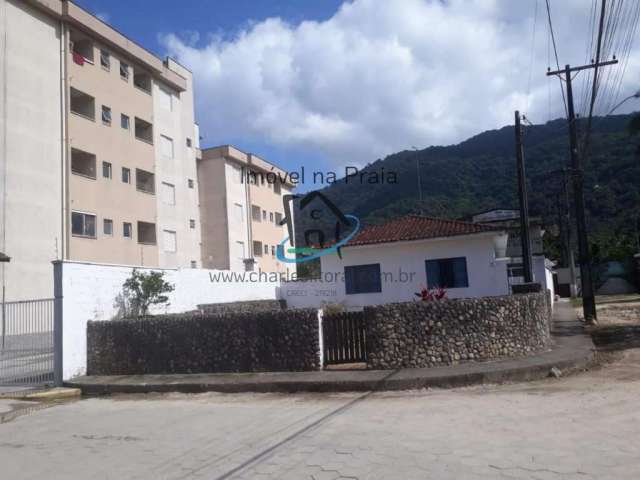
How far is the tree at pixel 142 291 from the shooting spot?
49.6 feet

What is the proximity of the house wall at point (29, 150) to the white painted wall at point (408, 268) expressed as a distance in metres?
12.3

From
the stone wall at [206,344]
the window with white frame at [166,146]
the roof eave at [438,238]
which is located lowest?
the stone wall at [206,344]

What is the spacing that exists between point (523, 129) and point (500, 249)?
6072mm

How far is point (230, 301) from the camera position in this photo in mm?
24359

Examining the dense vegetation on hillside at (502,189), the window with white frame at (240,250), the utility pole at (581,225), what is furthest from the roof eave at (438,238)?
the dense vegetation on hillside at (502,189)

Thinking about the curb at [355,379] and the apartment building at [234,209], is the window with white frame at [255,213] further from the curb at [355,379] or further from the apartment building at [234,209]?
the curb at [355,379]

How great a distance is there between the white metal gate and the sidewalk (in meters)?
1.04

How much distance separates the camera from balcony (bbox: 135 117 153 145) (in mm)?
35438

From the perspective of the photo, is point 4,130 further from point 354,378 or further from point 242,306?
point 354,378

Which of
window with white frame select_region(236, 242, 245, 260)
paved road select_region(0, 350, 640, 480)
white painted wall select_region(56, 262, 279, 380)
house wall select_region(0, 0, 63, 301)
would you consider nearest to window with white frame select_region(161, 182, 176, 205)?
house wall select_region(0, 0, 63, 301)

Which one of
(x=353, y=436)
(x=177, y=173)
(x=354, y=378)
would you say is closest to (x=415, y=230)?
(x=354, y=378)

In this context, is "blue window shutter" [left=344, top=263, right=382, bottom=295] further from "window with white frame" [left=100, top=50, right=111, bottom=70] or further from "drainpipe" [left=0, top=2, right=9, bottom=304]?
"window with white frame" [left=100, top=50, right=111, bottom=70]

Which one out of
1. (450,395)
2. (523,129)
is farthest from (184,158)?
(450,395)

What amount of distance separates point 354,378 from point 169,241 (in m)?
27.8
